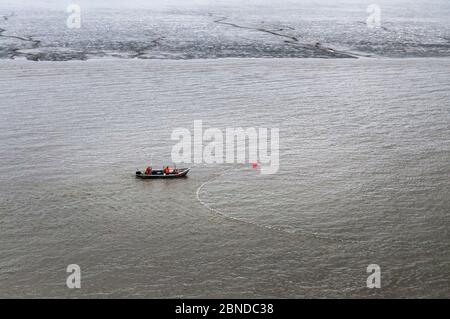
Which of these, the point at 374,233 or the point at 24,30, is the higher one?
the point at 24,30

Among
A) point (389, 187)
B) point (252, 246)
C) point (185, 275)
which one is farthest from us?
point (389, 187)

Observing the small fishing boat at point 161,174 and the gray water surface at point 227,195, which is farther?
the small fishing boat at point 161,174

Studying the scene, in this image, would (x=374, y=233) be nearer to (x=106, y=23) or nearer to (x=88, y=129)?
(x=88, y=129)

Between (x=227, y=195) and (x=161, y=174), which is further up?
A: (x=161, y=174)

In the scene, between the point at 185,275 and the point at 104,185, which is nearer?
the point at 185,275

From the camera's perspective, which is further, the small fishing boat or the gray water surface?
the small fishing boat

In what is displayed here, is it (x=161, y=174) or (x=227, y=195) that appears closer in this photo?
(x=227, y=195)
